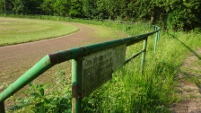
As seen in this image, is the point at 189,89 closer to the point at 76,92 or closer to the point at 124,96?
the point at 124,96

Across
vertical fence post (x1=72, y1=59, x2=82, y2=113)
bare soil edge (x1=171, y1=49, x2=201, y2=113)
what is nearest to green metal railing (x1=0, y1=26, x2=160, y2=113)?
vertical fence post (x1=72, y1=59, x2=82, y2=113)

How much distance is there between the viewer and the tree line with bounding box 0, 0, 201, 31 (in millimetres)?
25044

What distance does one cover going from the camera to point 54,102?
262cm

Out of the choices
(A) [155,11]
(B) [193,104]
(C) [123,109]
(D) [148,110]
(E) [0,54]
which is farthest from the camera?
(A) [155,11]

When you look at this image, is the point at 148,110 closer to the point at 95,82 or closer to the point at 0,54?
the point at 95,82

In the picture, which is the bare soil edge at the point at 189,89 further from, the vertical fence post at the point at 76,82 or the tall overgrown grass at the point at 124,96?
the vertical fence post at the point at 76,82

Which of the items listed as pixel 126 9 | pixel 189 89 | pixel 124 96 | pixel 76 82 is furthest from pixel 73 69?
pixel 126 9

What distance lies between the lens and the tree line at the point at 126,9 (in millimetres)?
25044

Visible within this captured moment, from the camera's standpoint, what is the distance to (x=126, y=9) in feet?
129

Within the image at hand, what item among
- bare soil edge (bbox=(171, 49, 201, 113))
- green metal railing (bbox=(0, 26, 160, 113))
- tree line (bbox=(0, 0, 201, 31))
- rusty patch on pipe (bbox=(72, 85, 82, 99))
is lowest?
bare soil edge (bbox=(171, 49, 201, 113))

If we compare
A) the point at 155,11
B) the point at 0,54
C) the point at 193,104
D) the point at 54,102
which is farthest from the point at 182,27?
the point at 54,102

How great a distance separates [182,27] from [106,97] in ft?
82.3

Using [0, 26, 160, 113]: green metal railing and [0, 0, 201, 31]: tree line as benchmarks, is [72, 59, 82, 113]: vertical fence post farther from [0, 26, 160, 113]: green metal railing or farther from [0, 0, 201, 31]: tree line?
[0, 0, 201, 31]: tree line

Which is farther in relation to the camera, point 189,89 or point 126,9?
point 126,9
